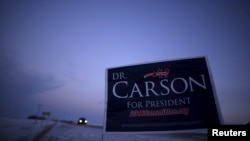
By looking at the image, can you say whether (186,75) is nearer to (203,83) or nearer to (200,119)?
(203,83)

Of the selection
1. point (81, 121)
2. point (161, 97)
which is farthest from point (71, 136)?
point (81, 121)

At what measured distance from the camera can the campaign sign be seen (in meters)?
3.72

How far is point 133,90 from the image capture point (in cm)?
446

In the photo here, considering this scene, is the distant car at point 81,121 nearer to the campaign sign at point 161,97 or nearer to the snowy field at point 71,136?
the snowy field at point 71,136

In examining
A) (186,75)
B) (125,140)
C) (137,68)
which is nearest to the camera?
(186,75)

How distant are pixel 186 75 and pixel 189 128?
56.5 inches

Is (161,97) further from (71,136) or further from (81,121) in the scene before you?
(81,121)

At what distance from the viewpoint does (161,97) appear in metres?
4.16

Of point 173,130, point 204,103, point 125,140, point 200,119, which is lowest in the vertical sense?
point 125,140

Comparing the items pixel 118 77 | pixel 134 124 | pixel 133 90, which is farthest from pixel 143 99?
pixel 118 77

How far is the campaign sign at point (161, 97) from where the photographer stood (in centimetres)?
372

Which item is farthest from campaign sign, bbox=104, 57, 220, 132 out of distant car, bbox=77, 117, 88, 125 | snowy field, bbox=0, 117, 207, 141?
distant car, bbox=77, 117, 88, 125

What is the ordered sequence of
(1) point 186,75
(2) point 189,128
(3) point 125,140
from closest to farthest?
A: (2) point 189,128 < (1) point 186,75 < (3) point 125,140

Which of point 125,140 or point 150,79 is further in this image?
point 125,140
